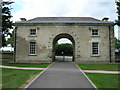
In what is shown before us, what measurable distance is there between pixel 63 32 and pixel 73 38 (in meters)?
1.75

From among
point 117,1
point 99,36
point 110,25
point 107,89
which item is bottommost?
point 107,89

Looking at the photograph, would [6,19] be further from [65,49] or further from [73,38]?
[65,49]

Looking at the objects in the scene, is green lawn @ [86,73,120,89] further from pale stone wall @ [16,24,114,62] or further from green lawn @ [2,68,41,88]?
pale stone wall @ [16,24,114,62]

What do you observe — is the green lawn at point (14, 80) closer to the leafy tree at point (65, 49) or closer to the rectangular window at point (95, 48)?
the rectangular window at point (95, 48)

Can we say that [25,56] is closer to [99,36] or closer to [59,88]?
[99,36]

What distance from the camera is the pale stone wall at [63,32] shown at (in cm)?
2694

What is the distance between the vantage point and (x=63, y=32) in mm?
27312

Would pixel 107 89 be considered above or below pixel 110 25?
below

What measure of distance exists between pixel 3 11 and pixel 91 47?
13494 mm

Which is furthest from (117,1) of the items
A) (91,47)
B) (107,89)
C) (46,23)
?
(107,89)

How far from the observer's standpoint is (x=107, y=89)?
349 inches

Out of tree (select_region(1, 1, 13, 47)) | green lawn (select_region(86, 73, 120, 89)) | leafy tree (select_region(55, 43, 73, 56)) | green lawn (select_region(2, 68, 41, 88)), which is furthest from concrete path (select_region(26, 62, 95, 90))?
leafy tree (select_region(55, 43, 73, 56))

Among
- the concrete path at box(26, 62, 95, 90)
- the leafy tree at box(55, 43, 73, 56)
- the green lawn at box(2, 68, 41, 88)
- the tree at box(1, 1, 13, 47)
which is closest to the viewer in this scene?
the concrete path at box(26, 62, 95, 90)

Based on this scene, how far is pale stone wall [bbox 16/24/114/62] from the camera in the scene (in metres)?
26.9
